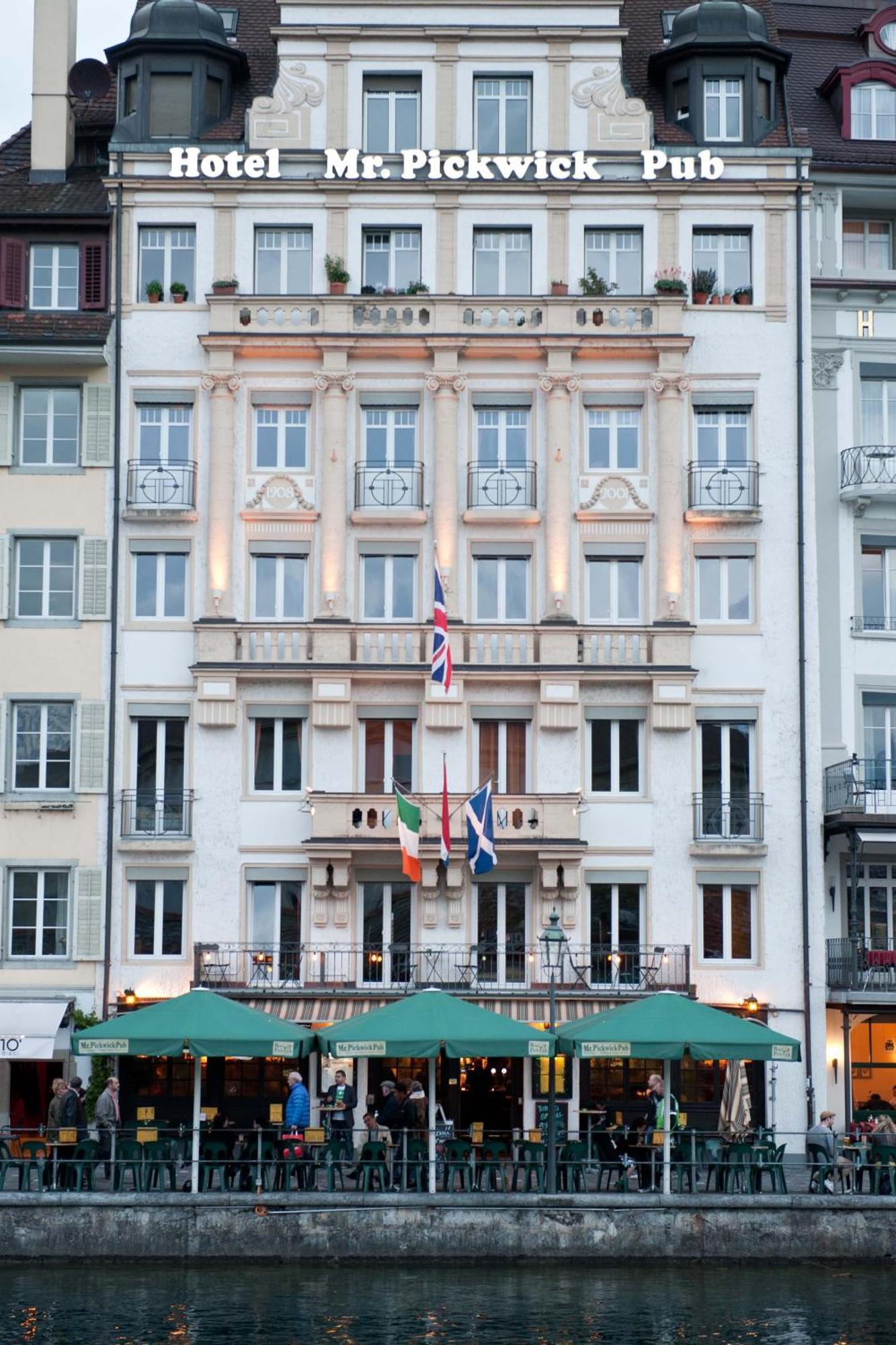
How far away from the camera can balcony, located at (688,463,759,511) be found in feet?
168

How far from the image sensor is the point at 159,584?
51.1 metres

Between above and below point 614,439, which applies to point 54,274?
above

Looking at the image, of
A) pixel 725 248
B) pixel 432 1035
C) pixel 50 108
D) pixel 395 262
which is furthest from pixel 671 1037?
pixel 50 108

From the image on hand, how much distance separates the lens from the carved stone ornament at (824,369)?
171 ft

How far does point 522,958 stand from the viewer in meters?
49.9

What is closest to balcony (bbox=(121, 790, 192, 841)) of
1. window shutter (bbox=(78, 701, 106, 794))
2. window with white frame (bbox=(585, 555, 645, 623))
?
window shutter (bbox=(78, 701, 106, 794))

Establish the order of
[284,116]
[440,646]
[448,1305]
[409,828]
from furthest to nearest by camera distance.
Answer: [284,116] < [440,646] < [409,828] < [448,1305]

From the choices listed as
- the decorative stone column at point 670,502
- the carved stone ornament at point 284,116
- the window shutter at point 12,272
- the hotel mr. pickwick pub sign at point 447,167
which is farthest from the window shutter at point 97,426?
the decorative stone column at point 670,502

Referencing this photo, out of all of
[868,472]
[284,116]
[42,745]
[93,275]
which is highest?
A: [284,116]

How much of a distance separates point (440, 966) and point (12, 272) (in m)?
19.1

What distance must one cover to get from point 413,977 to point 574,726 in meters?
6.70

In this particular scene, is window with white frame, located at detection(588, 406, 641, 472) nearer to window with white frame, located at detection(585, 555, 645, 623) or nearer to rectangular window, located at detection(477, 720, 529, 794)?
window with white frame, located at detection(585, 555, 645, 623)

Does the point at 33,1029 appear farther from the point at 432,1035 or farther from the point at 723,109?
the point at 723,109

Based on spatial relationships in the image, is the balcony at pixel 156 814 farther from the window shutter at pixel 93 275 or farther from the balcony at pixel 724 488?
the balcony at pixel 724 488
